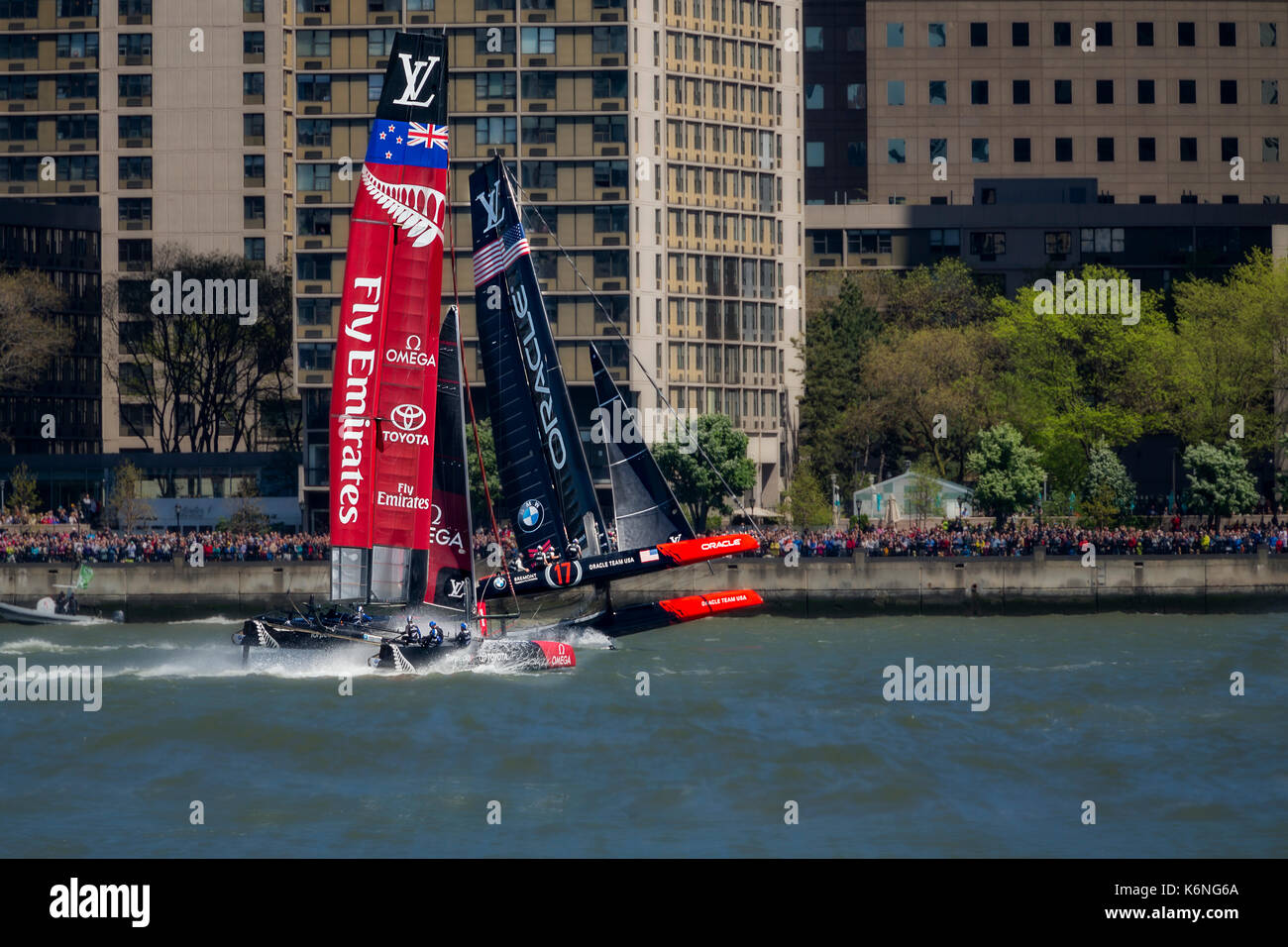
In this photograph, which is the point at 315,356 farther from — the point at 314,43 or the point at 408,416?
the point at 408,416

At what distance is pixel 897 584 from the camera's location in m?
84.2

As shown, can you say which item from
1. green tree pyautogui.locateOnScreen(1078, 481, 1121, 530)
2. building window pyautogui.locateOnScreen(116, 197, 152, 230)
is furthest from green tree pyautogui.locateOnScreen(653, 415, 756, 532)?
building window pyautogui.locateOnScreen(116, 197, 152, 230)

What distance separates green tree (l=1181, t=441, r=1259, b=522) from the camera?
9312 centimetres

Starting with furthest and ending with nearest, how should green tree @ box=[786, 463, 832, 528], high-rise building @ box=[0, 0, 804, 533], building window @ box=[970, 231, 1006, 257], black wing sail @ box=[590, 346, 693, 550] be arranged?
building window @ box=[970, 231, 1006, 257] → high-rise building @ box=[0, 0, 804, 533] → green tree @ box=[786, 463, 832, 528] → black wing sail @ box=[590, 346, 693, 550]

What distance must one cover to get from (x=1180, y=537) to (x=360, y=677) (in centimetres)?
4630

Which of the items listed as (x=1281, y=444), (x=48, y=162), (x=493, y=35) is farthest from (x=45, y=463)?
(x=1281, y=444)

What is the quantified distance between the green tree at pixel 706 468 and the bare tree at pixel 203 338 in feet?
118

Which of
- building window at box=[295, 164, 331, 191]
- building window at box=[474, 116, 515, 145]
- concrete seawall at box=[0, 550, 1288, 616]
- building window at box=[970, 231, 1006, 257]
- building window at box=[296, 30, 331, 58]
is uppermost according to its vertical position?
building window at box=[296, 30, 331, 58]

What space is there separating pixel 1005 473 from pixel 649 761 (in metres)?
57.6

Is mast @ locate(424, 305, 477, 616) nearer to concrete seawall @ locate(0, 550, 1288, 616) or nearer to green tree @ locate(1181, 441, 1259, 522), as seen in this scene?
Result: concrete seawall @ locate(0, 550, 1288, 616)

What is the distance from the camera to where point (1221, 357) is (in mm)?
104438

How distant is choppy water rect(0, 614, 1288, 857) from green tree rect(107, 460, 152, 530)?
4775 cm

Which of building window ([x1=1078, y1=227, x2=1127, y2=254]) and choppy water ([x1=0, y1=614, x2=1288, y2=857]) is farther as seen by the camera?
building window ([x1=1078, y1=227, x2=1127, y2=254])

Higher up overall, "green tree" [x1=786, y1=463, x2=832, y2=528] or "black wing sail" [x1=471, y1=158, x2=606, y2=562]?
"black wing sail" [x1=471, y1=158, x2=606, y2=562]
